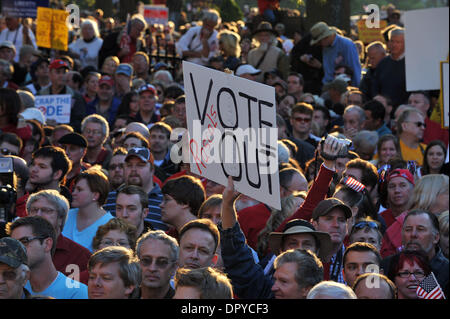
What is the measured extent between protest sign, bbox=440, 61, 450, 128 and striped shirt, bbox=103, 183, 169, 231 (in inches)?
106

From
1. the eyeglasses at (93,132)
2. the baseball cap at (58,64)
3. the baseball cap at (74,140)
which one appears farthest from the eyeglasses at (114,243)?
the baseball cap at (58,64)

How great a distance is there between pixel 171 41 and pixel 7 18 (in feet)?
9.99

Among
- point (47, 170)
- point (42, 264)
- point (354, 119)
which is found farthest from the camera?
point (354, 119)

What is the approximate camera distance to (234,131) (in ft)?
18.4

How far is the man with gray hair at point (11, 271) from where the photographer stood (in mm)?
4879

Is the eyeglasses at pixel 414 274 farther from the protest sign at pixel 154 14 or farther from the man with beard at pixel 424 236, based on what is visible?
the protest sign at pixel 154 14

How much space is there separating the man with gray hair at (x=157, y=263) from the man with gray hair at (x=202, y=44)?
850 centimetres

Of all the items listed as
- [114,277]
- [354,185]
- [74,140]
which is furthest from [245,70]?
[114,277]

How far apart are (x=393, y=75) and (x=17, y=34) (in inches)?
306

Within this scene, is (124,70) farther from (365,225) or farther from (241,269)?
(241,269)

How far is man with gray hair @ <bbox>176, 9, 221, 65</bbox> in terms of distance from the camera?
14.0 meters

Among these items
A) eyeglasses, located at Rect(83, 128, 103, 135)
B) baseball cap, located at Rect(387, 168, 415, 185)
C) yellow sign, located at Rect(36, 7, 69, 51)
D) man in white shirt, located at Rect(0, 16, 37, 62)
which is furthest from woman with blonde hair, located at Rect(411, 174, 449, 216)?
man in white shirt, located at Rect(0, 16, 37, 62)

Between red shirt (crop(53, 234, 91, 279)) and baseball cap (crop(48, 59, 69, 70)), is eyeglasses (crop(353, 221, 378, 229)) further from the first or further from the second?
baseball cap (crop(48, 59, 69, 70))
